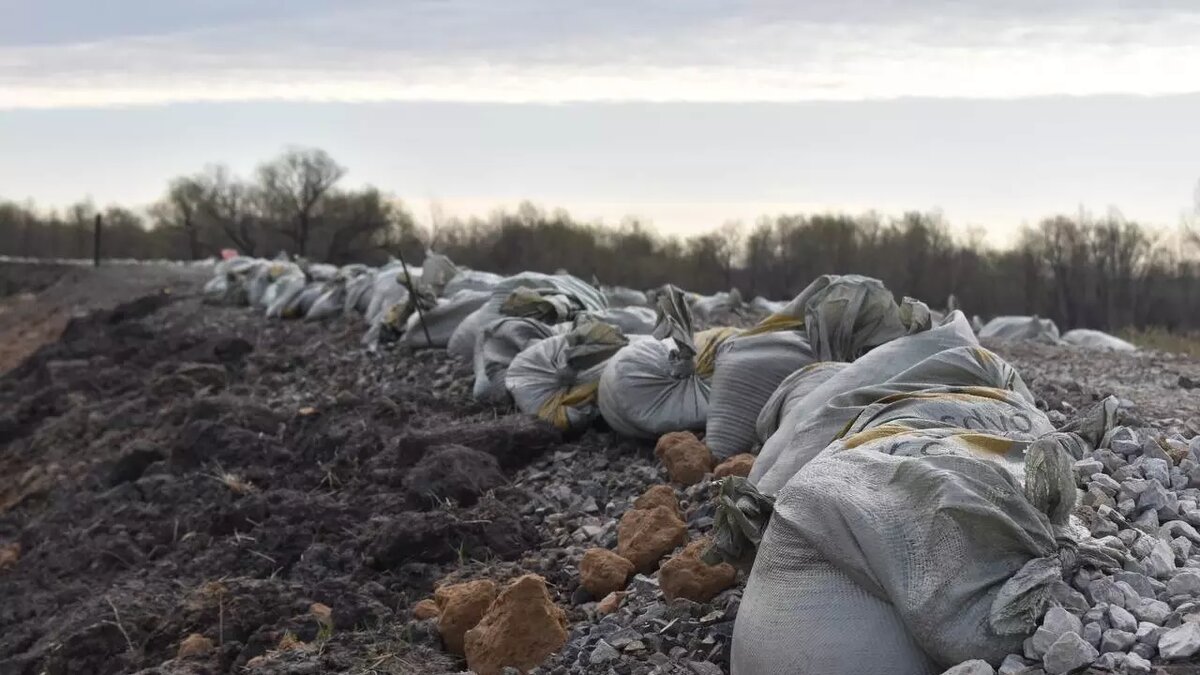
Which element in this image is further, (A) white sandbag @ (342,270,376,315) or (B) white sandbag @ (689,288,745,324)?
(A) white sandbag @ (342,270,376,315)

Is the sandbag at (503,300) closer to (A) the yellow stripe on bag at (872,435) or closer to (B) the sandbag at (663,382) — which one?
(B) the sandbag at (663,382)

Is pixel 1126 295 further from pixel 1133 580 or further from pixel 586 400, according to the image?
pixel 1133 580

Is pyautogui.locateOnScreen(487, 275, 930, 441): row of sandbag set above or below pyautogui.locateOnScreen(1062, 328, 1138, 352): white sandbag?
above

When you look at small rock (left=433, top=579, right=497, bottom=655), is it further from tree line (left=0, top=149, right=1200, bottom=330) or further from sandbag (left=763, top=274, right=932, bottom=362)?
tree line (left=0, top=149, right=1200, bottom=330)

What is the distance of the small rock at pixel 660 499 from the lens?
155 inches

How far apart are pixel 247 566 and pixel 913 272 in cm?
2467

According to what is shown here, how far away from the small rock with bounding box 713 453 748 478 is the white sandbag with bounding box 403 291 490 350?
4187mm

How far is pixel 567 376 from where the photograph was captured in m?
5.62

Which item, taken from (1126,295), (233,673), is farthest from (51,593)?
(1126,295)

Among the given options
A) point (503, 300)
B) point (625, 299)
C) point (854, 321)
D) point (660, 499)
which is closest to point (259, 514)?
point (660, 499)

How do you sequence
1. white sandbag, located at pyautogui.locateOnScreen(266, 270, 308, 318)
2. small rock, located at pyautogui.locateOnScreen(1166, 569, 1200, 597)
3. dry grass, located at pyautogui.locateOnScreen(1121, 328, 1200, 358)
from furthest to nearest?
white sandbag, located at pyautogui.locateOnScreen(266, 270, 308, 318) < dry grass, located at pyautogui.locateOnScreen(1121, 328, 1200, 358) < small rock, located at pyautogui.locateOnScreen(1166, 569, 1200, 597)

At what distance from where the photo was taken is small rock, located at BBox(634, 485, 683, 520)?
3.93m

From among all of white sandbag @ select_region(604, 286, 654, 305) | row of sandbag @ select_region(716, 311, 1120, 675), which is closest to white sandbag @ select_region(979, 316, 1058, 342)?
white sandbag @ select_region(604, 286, 654, 305)

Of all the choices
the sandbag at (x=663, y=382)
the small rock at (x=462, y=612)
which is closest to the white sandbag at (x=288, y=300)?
the sandbag at (x=663, y=382)
